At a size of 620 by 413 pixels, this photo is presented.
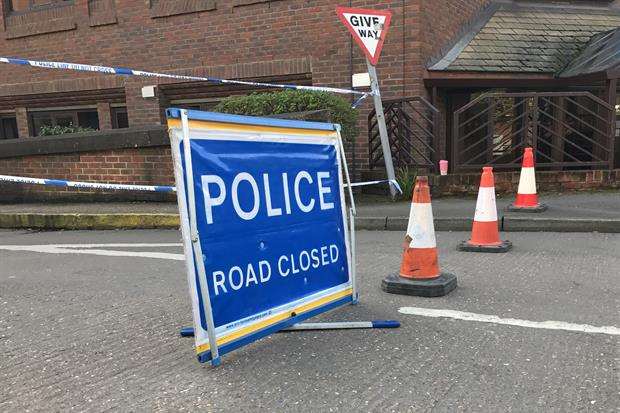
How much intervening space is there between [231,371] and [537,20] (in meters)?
11.7

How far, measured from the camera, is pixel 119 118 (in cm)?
1323

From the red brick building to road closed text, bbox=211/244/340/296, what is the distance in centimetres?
584

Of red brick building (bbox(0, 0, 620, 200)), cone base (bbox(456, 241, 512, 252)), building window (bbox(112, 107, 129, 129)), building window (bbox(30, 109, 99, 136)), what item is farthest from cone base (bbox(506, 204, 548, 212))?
building window (bbox(30, 109, 99, 136))

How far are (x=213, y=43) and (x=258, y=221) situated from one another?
9051 millimetres

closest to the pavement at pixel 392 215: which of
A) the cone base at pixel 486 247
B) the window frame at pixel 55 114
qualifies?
the cone base at pixel 486 247

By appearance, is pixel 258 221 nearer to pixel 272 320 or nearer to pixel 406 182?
pixel 272 320

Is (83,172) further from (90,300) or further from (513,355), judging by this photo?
(513,355)

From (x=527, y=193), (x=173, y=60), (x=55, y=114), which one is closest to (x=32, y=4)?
(x=55, y=114)

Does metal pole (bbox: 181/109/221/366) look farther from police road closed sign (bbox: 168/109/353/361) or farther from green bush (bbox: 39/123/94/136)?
green bush (bbox: 39/123/94/136)

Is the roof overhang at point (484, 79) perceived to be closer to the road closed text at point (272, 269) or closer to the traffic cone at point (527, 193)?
the traffic cone at point (527, 193)

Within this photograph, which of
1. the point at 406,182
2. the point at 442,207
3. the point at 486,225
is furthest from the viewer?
the point at 406,182

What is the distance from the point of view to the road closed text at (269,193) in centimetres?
276

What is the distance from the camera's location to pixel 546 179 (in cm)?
881

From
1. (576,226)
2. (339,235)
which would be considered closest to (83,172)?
(339,235)
